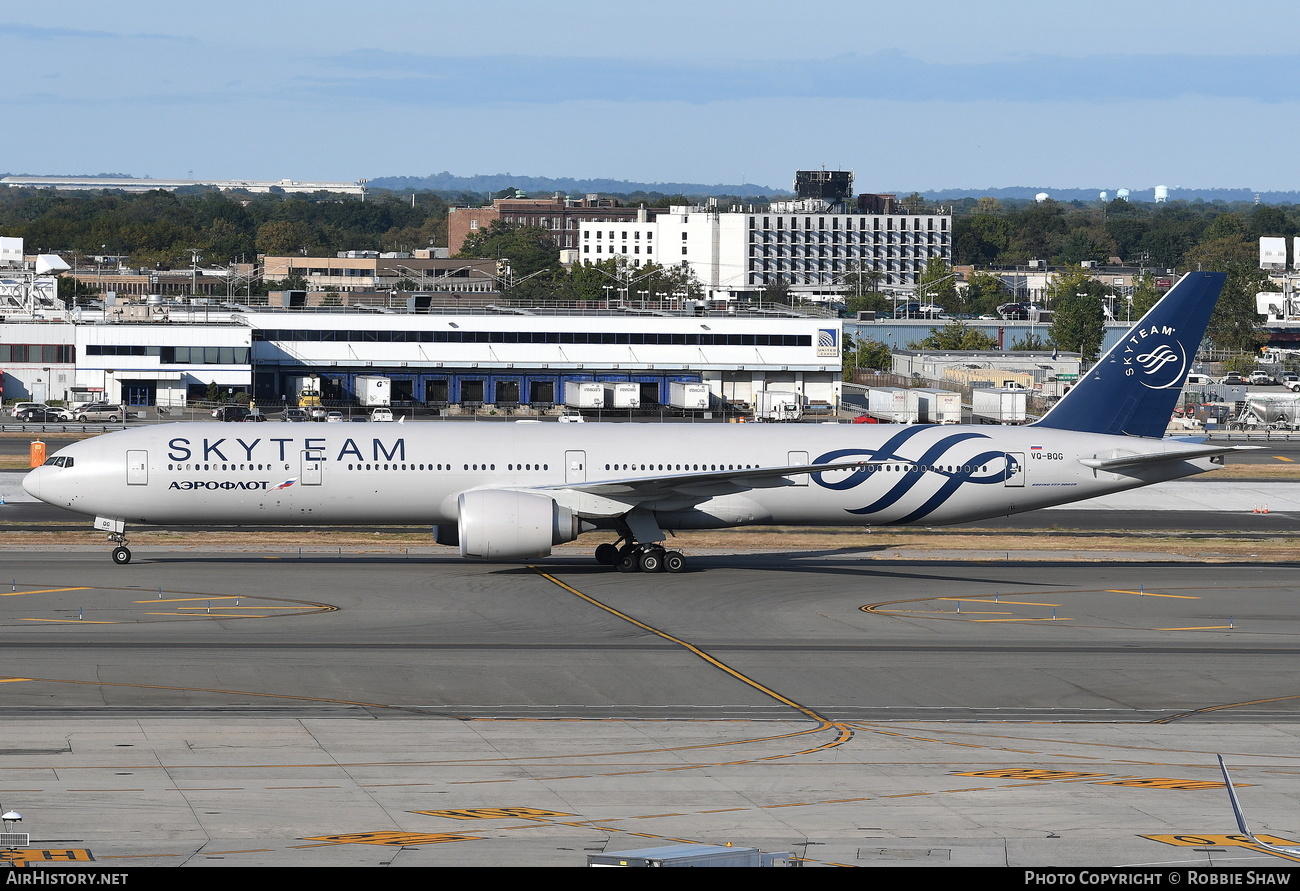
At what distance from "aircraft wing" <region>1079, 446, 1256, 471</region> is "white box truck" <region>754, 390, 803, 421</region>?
6221 cm

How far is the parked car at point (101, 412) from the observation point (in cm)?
10119

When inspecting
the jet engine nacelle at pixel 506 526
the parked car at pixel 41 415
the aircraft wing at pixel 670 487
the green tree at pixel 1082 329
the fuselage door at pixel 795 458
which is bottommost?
the parked car at pixel 41 415

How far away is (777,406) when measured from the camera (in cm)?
11181

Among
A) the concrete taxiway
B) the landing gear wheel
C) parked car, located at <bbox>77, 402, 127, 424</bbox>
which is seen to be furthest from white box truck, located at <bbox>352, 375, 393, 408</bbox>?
the landing gear wheel

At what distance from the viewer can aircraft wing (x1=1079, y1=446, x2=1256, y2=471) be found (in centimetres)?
4600

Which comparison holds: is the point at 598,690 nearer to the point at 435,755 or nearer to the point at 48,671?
the point at 435,755

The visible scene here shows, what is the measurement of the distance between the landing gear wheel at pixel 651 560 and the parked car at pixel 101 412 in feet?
213

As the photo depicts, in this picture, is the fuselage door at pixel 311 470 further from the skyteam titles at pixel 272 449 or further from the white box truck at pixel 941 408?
the white box truck at pixel 941 408

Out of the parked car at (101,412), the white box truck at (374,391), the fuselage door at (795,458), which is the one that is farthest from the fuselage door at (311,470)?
the white box truck at (374,391)

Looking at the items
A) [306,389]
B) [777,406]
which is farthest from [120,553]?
[777,406]

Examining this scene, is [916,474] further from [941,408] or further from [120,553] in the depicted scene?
[941,408]

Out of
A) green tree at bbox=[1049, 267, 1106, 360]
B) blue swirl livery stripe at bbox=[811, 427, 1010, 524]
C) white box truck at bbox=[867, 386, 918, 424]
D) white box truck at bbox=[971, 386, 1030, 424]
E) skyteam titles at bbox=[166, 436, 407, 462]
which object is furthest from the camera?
green tree at bbox=[1049, 267, 1106, 360]

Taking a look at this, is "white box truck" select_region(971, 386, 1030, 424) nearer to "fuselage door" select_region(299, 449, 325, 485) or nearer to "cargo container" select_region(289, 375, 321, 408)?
"cargo container" select_region(289, 375, 321, 408)

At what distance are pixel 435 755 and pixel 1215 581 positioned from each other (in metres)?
30.9
